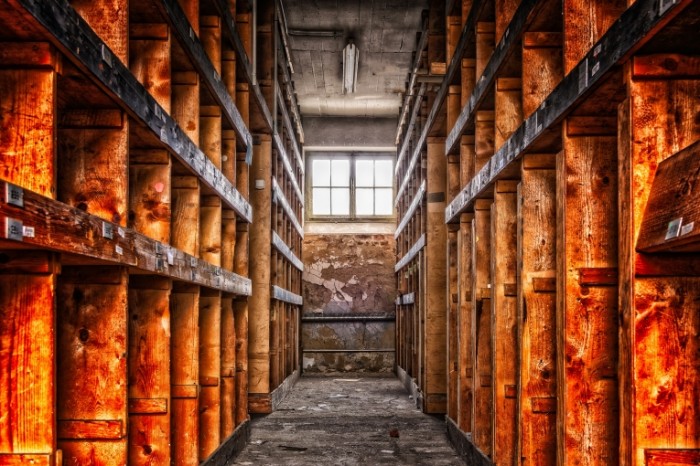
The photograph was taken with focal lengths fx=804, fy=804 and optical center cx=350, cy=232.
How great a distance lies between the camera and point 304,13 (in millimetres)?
12914

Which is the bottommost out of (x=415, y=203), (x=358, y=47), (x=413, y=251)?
(x=413, y=251)

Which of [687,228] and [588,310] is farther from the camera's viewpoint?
[588,310]

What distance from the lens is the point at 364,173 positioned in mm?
20047

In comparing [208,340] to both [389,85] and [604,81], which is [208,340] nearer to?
[604,81]

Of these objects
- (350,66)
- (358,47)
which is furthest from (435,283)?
(350,66)

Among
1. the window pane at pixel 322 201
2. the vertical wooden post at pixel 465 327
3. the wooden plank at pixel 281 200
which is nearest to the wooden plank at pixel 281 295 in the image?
the wooden plank at pixel 281 200

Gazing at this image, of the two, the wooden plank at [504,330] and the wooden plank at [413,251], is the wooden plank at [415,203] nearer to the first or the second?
the wooden plank at [413,251]

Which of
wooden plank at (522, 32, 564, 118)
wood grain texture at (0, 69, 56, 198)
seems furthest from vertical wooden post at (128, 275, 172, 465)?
wooden plank at (522, 32, 564, 118)

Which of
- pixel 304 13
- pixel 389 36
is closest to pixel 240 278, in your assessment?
pixel 304 13

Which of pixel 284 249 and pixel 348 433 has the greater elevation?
pixel 284 249

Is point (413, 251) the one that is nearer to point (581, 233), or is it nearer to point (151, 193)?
point (151, 193)

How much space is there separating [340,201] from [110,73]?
16118 millimetres

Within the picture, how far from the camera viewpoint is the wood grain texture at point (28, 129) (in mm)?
3375

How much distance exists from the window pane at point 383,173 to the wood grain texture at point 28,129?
16770 millimetres
